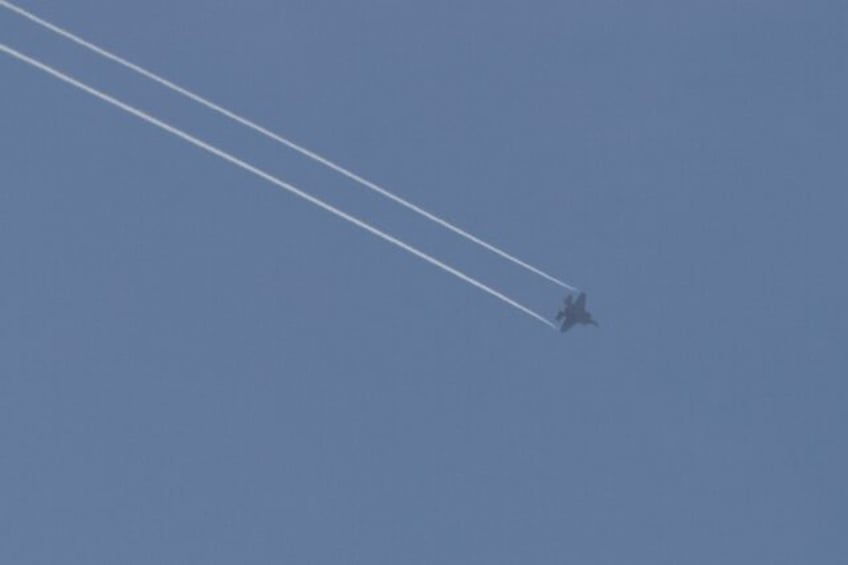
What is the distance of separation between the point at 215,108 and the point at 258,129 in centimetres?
296

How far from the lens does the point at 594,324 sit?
198ft

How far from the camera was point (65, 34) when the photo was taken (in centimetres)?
4672

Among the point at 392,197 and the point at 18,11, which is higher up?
the point at 392,197

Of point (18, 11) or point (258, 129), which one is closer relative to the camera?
point (18, 11)

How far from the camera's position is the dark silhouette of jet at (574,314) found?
60.0 m

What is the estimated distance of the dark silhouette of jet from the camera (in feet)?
197

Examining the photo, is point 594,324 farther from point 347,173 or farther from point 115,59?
point 115,59

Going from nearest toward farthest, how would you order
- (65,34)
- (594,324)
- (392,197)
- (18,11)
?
(18,11) → (65,34) → (392,197) → (594,324)

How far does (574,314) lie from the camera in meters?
60.3

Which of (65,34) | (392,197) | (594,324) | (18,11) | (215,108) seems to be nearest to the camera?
(18,11)

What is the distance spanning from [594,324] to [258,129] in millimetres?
18604

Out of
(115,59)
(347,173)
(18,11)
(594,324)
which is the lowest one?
(18,11)

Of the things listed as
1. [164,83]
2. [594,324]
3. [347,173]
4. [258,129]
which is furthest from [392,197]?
[594,324]

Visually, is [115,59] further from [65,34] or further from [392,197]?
[392,197]
